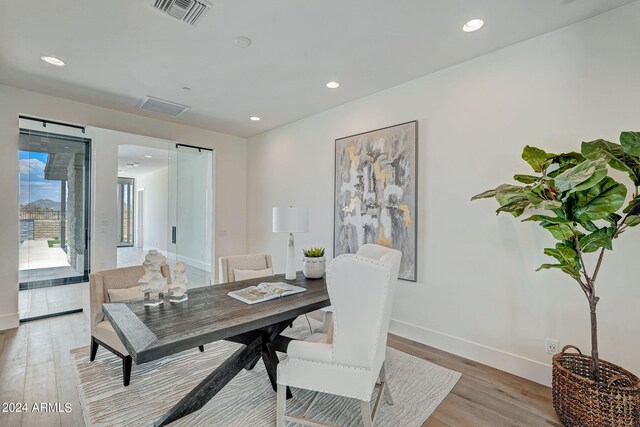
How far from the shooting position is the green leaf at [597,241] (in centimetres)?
170

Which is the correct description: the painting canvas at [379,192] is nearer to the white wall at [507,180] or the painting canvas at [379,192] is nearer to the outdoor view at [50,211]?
the white wall at [507,180]

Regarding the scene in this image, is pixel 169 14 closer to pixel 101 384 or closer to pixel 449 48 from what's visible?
pixel 449 48

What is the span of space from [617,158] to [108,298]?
367 centimetres

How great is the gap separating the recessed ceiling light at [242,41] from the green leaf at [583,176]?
2416 millimetres

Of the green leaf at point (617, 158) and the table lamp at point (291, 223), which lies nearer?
the green leaf at point (617, 158)

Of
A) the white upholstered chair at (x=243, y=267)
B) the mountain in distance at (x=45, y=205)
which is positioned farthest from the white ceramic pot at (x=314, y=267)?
the mountain in distance at (x=45, y=205)

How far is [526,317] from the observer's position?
2.39 meters

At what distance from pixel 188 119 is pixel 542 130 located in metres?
4.41

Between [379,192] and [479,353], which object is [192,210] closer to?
[379,192]

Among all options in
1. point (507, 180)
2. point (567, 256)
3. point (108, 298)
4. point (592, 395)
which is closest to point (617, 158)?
point (567, 256)

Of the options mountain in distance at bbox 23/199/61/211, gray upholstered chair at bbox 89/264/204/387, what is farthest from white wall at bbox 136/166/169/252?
gray upholstered chair at bbox 89/264/204/387

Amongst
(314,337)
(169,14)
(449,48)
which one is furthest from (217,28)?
(314,337)

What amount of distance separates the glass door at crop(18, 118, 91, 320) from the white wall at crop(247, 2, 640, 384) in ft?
13.2

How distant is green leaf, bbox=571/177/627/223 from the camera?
1.60 meters
